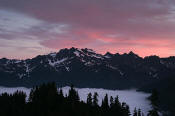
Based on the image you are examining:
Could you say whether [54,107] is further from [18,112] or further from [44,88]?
[44,88]

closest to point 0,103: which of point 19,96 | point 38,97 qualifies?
point 19,96

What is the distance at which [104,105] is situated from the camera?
119m

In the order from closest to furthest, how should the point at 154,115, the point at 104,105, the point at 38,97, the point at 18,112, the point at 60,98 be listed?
the point at 154,115, the point at 18,112, the point at 60,98, the point at 38,97, the point at 104,105

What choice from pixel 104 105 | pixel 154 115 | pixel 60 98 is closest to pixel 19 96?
pixel 60 98

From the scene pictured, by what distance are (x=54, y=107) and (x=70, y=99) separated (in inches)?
456

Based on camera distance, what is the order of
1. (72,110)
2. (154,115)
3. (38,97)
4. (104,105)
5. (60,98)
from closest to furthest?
1. (154,115)
2. (72,110)
3. (60,98)
4. (38,97)
5. (104,105)

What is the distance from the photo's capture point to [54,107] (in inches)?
3770

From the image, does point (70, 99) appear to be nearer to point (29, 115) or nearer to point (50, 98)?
point (50, 98)

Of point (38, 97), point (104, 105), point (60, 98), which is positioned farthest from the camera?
point (104, 105)

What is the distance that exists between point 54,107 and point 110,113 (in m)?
30.8

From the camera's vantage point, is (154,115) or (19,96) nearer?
(154,115)

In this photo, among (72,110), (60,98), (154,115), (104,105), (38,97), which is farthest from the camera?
(104,105)

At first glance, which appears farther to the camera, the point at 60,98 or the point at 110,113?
the point at 110,113

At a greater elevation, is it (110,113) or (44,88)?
(44,88)
